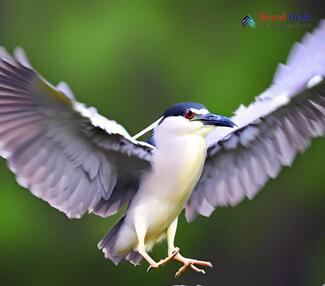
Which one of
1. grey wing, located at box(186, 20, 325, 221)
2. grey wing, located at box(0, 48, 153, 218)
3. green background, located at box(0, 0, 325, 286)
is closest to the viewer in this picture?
grey wing, located at box(0, 48, 153, 218)

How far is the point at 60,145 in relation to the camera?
1.90 meters

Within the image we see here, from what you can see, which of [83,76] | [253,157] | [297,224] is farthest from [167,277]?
[253,157]

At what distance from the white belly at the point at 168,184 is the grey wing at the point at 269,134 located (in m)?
0.17

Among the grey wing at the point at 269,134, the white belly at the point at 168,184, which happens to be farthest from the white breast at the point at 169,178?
the grey wing at the point at 269,134

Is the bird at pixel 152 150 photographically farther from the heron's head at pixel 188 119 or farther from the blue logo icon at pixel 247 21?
the blue logo icon at pixel 247 21

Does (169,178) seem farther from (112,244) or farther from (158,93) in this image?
(158,93)

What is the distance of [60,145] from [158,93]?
106 cm

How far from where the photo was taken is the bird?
6.04 ft

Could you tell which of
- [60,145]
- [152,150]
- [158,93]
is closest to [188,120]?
[152,150]

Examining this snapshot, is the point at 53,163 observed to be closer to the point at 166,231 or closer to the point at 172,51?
the point at 166,231

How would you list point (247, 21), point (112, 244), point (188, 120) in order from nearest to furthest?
point (188, 120), point (112, 244), point (247, 21)

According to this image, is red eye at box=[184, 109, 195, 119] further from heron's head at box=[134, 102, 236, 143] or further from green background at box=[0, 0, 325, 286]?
green background at box=[0, 0, 325, 286]

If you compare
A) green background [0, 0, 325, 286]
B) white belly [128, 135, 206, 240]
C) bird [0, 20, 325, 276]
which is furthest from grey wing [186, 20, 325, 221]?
green background [0, 0, 325, 286]

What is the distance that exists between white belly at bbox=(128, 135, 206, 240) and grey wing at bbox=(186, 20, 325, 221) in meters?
0.17
